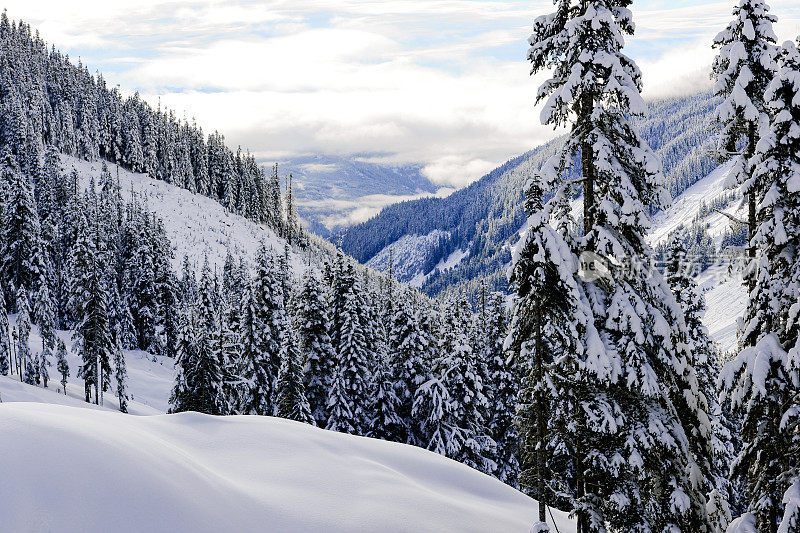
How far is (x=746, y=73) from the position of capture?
13.6m

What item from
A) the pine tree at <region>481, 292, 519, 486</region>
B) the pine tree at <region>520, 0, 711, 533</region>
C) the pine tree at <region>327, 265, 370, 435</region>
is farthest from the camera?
the pine tree at <region>481, 292, 519, 486</region>

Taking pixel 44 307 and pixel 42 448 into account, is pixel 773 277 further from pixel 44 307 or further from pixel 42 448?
pixel 44 307

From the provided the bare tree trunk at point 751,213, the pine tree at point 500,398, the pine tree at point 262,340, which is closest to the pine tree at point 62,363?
the pine tree at point 262,340

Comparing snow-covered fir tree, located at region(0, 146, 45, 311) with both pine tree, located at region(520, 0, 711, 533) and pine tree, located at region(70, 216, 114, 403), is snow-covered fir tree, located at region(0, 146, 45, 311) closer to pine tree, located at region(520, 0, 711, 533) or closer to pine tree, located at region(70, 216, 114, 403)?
pine tree, located at region(70, 216, 114, 403)

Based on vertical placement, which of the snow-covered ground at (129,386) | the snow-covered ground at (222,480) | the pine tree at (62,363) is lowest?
the snow-covered ground at (129,386)

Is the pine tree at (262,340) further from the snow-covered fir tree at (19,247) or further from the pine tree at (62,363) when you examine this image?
the snow-covered fir tree at (19,247)

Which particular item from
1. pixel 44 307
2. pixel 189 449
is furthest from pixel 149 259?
pixel 189 449

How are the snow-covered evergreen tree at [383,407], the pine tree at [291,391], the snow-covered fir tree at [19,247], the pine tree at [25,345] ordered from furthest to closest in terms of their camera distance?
the snow-covered fir tree at [19,247] → the pine tree at [25,345] → the snow-covered evergreen tree at [383,407] → the pine tree at [291,391]

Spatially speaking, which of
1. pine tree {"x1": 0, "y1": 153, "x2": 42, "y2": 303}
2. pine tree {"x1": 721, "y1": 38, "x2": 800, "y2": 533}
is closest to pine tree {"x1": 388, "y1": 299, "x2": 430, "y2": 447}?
pine tree {"x1": 721, "y1": 38, "x2": 800, "y2": 533}

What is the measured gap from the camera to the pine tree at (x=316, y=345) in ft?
110

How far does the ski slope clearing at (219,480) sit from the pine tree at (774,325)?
560cm

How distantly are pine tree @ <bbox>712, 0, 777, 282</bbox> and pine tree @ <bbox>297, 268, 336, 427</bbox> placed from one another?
2403 centimetres

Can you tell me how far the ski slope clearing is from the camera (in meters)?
8.20

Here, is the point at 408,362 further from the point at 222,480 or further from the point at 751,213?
the point at 222,480
